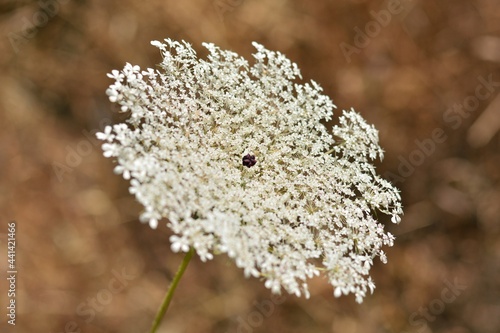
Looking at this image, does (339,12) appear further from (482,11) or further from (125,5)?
(125,5)

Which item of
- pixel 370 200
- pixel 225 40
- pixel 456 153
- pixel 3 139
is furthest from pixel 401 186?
pixel 3 139
